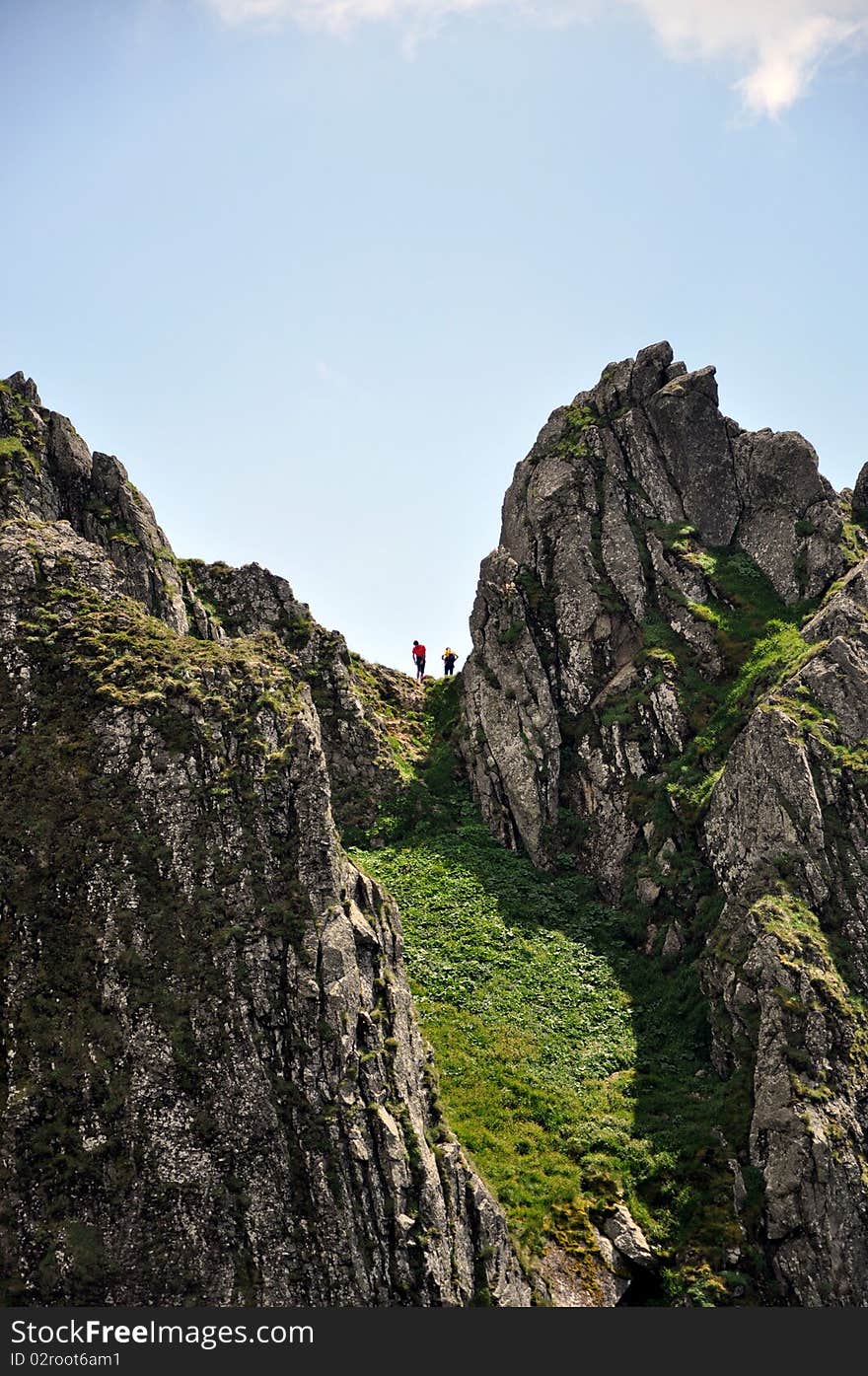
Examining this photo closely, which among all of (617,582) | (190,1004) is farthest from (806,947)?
(617,582)

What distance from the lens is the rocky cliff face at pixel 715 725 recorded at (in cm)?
3212

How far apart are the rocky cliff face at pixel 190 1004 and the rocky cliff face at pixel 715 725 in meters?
9.83

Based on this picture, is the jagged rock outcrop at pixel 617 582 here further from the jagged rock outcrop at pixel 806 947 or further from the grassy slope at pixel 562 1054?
the jagged rock outcrop at pixel 806 947

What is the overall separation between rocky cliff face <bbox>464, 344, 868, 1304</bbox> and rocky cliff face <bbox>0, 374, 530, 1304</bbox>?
9.83 meters

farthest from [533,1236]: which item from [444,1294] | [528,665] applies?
[528,665]

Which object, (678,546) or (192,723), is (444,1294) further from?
(678,546)

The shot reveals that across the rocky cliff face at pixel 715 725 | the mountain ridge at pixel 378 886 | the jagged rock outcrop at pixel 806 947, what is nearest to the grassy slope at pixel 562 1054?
the mountain ridge at pixel 378 886

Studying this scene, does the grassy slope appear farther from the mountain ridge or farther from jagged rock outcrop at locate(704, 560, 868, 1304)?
jagged rock outcrop at locate(704, 560, 868, 1304)

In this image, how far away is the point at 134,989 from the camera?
30.4 metres

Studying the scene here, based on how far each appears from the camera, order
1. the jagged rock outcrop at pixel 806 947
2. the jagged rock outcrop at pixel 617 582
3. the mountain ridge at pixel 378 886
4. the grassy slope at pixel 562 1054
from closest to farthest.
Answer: the mountain ridge at pixel 378 886 → the jagged rock outcrop at pixel 806 947 → the grassy slope at pixel 562 1054 → the jagged rock outcrop at pixel 617 582

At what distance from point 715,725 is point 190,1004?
24458 millimetres

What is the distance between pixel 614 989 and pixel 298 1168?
48.3ft

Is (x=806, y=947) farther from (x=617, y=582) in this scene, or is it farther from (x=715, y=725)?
(x=617, y=582)

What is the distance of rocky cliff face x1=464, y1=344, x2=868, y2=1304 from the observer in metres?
32.1
